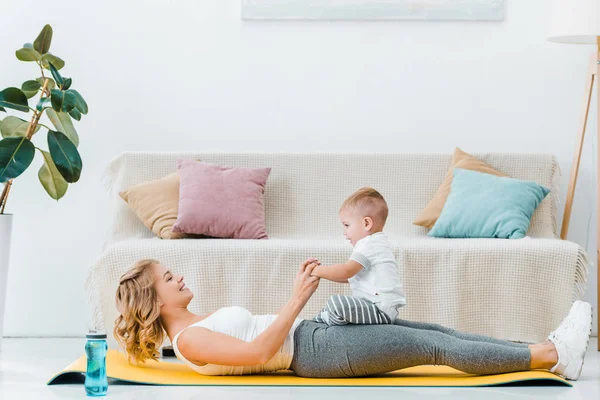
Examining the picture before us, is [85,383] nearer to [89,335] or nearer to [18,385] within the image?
[89,335]

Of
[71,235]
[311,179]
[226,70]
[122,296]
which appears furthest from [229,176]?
[122,296]

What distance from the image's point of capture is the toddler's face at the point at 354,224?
2889mm

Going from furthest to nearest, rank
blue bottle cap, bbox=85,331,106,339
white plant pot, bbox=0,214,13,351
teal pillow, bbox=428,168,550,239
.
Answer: teal pillow, bbox=428,168,550,239 < white plant pot, bbox=0,214,13,351 < blue bottle cap, bbox=85,331,106,339

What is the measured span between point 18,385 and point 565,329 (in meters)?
1.79

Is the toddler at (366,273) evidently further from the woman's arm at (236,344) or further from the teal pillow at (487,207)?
the teal pillow at (487,207)

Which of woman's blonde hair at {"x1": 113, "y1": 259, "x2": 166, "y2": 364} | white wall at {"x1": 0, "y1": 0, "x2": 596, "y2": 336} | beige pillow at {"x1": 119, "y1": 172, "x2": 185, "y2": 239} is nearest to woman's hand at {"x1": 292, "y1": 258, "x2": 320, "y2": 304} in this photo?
woman's blonde hair at {"x1": 113, "y1": 259, "x2": 166, "y2": 364}

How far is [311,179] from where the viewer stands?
4.03m

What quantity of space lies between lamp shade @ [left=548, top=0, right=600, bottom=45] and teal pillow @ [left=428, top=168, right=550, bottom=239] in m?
0.69

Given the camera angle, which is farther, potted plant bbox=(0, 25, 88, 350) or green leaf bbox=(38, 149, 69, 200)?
green leaf bbox=(38, 149, 69, 200)

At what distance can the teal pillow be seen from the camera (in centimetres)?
370

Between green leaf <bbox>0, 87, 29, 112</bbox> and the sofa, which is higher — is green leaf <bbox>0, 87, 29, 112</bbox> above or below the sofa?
above

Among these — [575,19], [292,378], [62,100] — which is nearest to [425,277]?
[292,378]

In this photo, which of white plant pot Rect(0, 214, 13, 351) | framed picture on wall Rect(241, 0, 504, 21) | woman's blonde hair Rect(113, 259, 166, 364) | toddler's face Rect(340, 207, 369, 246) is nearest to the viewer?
woman's blonde hair Rect(113, 259, 166, 364)

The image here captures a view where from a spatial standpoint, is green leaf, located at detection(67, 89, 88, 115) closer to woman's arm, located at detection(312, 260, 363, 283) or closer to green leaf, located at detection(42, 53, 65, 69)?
green leaf, located at detection(42, 53, 65, 69)
